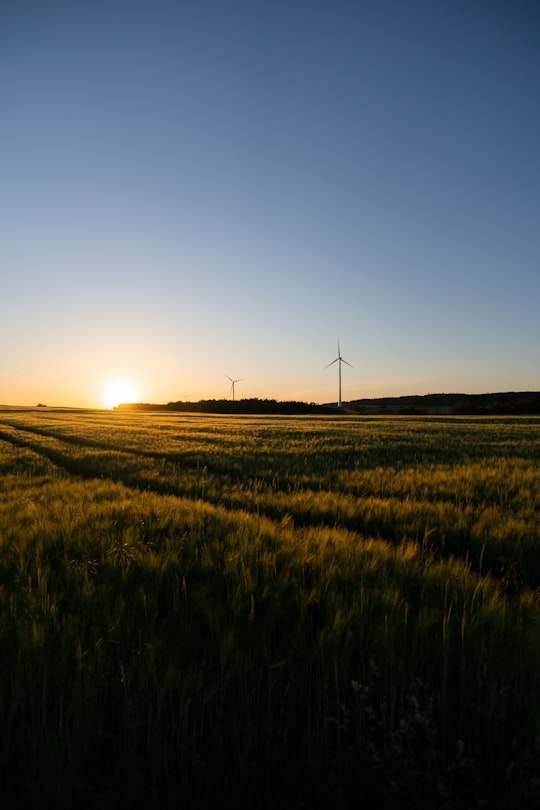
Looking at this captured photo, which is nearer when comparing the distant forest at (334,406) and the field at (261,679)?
the field at (261,679)

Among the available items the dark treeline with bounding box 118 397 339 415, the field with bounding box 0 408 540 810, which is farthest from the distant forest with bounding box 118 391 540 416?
the field with bounding box 0 408 540 810

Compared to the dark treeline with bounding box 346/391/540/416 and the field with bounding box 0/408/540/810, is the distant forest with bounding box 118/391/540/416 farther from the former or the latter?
the field with bounding box 0/408/540/810

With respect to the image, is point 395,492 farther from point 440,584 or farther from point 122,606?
point 122,606

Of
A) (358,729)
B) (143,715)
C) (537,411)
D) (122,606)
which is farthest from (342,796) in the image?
(537,411)

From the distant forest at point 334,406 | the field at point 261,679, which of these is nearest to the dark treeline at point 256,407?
the distant forest at point 334,406

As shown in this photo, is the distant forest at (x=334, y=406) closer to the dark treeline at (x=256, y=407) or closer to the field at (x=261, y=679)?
the dark treeline at (x=256, y=407)

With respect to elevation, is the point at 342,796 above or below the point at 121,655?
below

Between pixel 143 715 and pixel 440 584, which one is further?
pixel 440 584

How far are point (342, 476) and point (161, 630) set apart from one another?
→ 23.4 feet

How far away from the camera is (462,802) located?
1.40m

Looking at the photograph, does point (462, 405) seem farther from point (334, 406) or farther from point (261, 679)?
point (261, 679)

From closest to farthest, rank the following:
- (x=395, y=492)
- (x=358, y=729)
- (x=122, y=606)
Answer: (x=358, y=729) < (x=122, y=606) < (x=395, y=492)

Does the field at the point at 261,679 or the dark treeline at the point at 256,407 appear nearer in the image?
the field at the point at 261,679

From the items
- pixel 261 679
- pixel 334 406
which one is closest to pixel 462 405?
pixel 334 406
